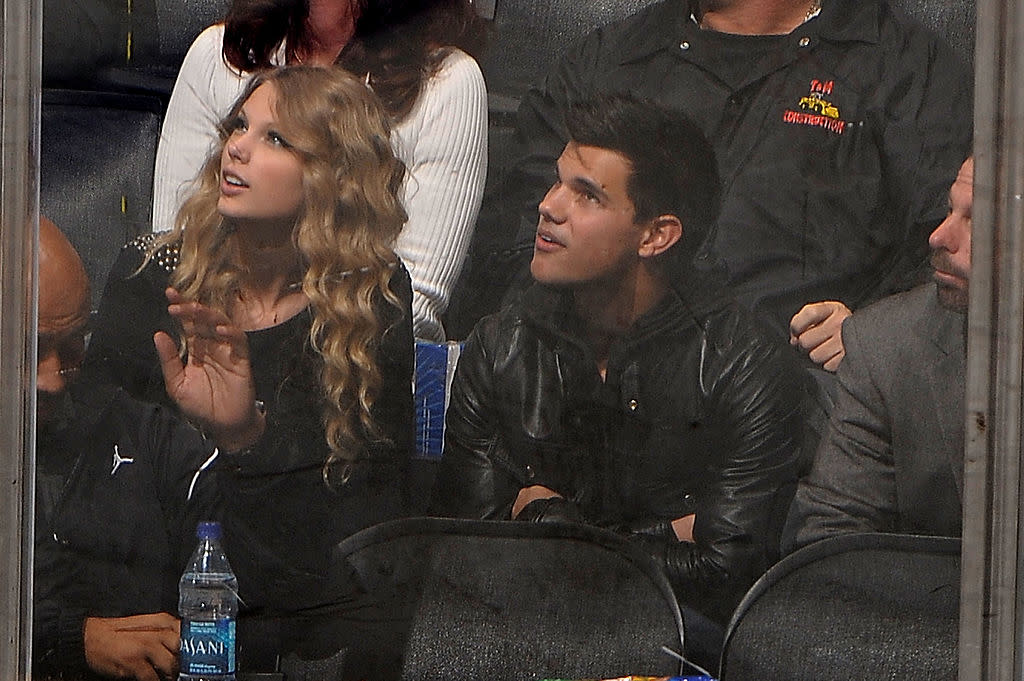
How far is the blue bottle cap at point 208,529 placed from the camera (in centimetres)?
223

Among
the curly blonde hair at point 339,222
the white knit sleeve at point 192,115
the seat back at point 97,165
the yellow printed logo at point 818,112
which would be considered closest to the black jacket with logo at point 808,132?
the yellow printed logo at point 818,112

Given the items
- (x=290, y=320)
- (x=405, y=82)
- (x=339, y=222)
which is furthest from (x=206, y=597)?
(x=405, y=82)

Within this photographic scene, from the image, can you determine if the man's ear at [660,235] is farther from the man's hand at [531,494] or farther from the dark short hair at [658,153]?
the man's hand at [531,494]

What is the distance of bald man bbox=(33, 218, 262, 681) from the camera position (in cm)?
223

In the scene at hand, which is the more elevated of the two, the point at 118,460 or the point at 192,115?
the point at 192,115

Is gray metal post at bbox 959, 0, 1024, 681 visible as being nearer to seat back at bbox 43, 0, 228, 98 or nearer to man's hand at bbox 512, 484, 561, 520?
man's hand at bbox 512, 484, 561, 520

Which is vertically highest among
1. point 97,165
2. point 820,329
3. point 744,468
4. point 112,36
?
point 112,36

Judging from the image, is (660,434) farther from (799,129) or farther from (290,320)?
(290,320)

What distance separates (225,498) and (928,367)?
4.14ft

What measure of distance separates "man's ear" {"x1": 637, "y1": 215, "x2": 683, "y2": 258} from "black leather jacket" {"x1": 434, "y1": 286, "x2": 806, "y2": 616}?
0.28 feet

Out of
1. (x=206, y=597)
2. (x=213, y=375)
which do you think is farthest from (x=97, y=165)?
(x=206, y=597)

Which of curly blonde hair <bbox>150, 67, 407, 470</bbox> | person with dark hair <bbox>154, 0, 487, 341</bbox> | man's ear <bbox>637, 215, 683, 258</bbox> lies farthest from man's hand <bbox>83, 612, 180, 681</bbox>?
man's ear <bbox>637, 215, 683, 258</bbox>

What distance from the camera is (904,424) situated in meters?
2.22

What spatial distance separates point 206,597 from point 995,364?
1.44m
